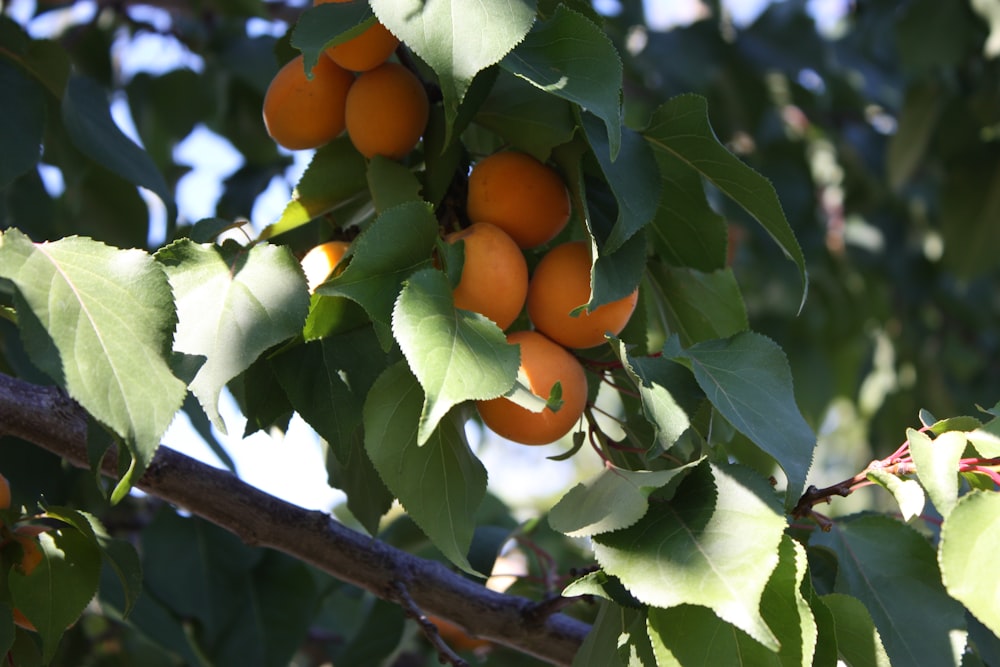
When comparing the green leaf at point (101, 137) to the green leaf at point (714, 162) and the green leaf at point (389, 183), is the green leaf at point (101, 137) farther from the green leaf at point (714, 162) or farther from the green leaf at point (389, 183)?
the green leaf at point (714, 162)

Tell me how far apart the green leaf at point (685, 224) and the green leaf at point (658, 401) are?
0.17 metres

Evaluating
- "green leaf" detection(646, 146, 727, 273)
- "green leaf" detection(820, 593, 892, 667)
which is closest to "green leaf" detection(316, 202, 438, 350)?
"green leaf" detection(646, 146, 727, 273)

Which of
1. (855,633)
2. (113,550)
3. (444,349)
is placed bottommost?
(113,550)

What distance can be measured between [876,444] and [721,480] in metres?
2.15

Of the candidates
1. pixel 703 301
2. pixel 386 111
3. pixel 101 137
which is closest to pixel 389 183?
pixel 386 111

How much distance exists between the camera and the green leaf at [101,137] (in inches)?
38.1

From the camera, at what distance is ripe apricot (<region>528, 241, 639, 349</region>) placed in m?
0.71

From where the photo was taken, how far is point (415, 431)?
65 cm

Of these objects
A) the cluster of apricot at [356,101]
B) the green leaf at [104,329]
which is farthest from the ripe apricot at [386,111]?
the green leaf at [104,329]

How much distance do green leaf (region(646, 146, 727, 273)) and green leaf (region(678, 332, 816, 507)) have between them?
0.13 m

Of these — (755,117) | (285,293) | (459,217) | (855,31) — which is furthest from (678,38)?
(285,293)

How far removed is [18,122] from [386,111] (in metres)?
0.36

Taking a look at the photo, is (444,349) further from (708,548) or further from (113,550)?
(113,550)

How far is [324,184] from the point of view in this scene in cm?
81
